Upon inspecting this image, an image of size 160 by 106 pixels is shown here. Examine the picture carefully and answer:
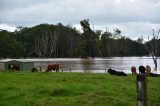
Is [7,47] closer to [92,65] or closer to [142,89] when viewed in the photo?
[92,65]

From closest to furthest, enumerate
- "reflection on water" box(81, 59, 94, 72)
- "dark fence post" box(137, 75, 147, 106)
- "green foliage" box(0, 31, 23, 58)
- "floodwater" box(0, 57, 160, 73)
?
"dark fence post" box(137, 75, 147, 106) → "floodwater" box(0, 57, 160, 73) → "reflection on water" box(81, 59, 94, 72) → "green foliage" box(0, 31, 23, 58)

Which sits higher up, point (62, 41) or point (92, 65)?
point (62, 41)

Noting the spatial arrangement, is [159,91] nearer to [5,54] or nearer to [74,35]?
[5,54]

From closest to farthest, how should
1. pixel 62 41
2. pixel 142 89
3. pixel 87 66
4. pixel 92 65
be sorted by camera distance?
pixel 142 89 → pixel 87 66 → pixel 92 65 → pixel 62 41

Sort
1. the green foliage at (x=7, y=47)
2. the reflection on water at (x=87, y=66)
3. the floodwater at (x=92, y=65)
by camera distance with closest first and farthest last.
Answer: the floodwater at (x=92, y=65)
the reflection on water at (x=87, y=66)
the green foliage at (x=7, y=47)

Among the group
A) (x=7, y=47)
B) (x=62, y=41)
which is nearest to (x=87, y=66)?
(x=7, y=47)

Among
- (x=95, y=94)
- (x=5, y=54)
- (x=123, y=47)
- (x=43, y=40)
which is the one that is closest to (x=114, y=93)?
(x=95, y=94)

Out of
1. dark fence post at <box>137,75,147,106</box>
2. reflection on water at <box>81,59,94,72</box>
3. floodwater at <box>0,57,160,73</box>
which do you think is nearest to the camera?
dark fence post at <box>137,75,147,106</box>

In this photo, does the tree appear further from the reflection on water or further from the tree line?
the reflection on water

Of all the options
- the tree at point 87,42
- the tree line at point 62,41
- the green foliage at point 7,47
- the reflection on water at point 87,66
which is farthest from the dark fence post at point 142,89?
the tree at point 87,42

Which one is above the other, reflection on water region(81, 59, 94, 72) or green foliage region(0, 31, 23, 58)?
green foliage region(0, 31, 23, 58)

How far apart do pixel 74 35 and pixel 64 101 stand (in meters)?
157

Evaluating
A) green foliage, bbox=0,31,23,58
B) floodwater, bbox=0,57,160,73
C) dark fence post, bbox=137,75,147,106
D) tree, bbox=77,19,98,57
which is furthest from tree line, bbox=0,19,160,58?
dark fence post, bbox=137,75,147,106

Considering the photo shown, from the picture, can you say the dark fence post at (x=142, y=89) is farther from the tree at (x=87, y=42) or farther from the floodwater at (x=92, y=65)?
the tree at (x=87, y=42)
